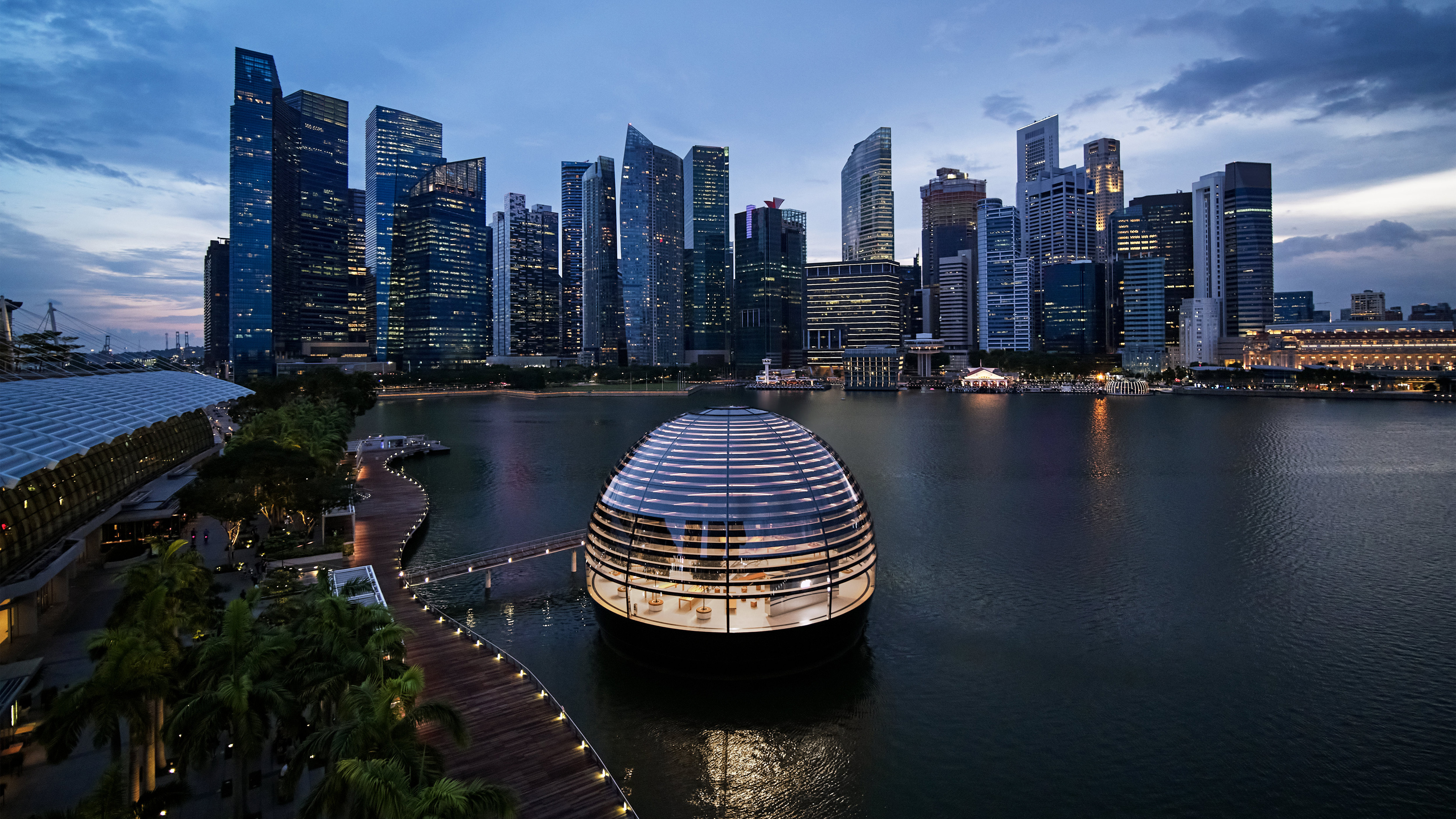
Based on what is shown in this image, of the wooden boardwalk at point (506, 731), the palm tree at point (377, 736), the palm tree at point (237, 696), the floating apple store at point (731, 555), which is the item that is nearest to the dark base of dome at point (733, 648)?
the floating apple store at point (731, 555)

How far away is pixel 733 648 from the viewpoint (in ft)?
85.9

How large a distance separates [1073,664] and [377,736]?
2525 cm

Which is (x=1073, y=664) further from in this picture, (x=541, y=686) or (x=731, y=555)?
(x=541, y=686)

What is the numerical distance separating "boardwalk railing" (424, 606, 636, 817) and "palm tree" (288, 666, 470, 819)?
4.36 meters

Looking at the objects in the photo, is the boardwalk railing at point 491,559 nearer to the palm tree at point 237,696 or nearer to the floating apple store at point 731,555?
the floating apple store at point 731,555

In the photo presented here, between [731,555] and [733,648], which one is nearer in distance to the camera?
[731,555]

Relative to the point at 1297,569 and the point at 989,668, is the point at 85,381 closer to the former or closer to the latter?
the point at 989,668

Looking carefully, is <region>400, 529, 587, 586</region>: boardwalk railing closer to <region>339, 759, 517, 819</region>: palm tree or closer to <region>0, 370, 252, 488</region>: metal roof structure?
<region>0, 370, 252, 488</region>: metal roof structure

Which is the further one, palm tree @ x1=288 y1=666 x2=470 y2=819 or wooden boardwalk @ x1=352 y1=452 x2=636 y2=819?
wooden boardwalk @ x1=352 y1=452 x2=636 y2=819

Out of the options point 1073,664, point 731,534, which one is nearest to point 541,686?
point 731,534

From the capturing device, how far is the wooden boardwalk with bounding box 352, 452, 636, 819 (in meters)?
18.6

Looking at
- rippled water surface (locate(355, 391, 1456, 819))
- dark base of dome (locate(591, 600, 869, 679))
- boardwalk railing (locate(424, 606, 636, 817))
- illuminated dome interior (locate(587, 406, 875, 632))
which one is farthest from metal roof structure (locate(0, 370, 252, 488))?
dark base of dome (locate(591, 600, 869, 679))

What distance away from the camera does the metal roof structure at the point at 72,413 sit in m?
22.4

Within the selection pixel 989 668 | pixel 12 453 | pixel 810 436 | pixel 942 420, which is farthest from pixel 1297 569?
pixel 942 420
